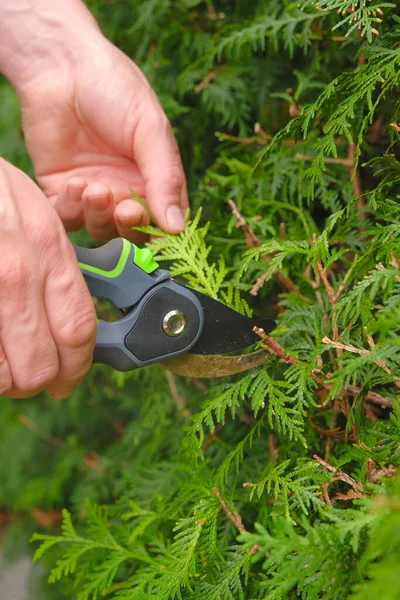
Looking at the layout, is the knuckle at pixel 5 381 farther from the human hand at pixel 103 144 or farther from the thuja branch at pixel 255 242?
the thuja branch at pixel 255 242

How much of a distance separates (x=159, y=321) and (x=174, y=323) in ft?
0.12

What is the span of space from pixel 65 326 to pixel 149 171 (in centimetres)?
59

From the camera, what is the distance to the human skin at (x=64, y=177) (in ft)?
4.63

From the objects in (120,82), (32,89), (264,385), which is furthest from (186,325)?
(32,89)

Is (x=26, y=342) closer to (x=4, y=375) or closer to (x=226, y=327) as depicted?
(x=4, y=375)

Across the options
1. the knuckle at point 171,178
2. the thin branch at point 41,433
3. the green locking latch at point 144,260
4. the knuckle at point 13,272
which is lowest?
the thin branch at point 41,433

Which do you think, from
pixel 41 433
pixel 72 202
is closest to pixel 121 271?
pixel 72 202

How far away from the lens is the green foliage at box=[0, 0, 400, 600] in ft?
3.62

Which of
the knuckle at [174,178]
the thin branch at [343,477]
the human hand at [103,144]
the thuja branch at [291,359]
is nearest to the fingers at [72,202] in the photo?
the human hand at [103,144]

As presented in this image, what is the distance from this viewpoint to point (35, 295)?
1412mm

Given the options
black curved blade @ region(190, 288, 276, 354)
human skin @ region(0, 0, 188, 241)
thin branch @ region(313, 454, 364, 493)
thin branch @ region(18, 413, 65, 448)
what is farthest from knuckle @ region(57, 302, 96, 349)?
thin branch @ region(18, 413, 65, 448)

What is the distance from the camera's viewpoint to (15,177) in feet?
4.72

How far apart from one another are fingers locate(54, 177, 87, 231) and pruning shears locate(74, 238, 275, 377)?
39 centimetres

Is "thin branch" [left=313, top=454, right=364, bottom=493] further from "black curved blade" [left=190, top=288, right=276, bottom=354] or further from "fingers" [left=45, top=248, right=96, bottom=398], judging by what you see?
"fingers" [left=45, top=248, right=96, bottom=398]
